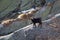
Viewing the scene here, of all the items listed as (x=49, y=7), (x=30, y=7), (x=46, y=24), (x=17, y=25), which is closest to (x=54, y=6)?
(x=49, y=7)

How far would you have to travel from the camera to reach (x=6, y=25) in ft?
104

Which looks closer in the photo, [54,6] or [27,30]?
[27,30]

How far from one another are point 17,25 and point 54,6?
24.4ft

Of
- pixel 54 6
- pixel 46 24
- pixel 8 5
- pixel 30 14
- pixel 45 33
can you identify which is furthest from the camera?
pixel 8 5

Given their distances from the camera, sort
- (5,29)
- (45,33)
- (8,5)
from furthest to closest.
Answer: (8,5), (5,29), (45,33)

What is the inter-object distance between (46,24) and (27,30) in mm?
1896

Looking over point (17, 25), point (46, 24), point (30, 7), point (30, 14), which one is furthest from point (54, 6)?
point (46, 24)

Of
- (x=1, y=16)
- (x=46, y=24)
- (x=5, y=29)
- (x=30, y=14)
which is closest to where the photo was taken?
(x=46, y=24)

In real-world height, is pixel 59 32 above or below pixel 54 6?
below

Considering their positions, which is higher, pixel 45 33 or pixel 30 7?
pixel 30 7

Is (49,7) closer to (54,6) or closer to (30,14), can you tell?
(54,6)

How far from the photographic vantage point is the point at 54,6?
34.5 m

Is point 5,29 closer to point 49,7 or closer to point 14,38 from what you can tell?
point 49,7

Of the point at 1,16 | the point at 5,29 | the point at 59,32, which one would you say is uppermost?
the point at 1,16
